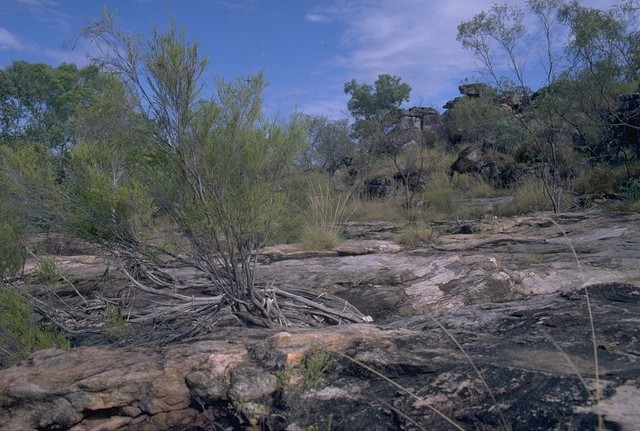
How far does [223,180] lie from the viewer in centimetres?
555

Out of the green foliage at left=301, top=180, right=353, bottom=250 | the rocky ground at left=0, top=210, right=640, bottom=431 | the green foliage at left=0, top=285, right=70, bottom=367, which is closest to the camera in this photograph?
the rocky ground at left=0, top=210, right=640, bottom=431

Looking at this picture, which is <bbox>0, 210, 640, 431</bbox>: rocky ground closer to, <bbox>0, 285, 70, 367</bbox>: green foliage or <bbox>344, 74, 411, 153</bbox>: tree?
<bbox>0, 285, 70, 367</bbox>: green foliage

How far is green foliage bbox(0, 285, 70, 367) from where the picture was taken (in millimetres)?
5363

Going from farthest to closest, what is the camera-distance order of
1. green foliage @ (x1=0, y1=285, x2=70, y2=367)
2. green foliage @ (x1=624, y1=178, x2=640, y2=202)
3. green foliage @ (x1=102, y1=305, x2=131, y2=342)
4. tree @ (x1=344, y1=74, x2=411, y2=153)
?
tree @ (x1=344, y1=74, x2=411, y2=153)
green foliage @ (x1=624, y1=178, x2=640, y2=202)
green foliage @ (x1=102, y1=305, x2=131, y2=342)
green foliage @ (x1=0, y1=285, x2=70, y2=367)

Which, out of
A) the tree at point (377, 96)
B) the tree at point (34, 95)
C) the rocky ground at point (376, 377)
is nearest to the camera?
the rocky ground at point (376, 377)

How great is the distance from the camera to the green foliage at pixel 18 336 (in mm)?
5363

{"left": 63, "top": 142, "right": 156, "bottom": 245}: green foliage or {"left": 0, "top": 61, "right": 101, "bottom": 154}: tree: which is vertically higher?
{"left": 0, "top": 61, "right": 101, "bottom": 154}: tree

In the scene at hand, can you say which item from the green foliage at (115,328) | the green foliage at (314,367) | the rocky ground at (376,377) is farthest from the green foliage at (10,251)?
the green foliage at (314,367)

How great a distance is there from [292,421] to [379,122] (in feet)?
78.3

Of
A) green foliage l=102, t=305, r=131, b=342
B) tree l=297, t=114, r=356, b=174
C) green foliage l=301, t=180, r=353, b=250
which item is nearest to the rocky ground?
green foliage l=102, t=305, r=131, b=342

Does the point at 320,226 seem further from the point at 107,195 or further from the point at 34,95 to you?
the point at 34,95

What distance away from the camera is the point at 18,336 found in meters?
5.43

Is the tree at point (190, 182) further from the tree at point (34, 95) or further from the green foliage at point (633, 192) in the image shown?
the tree at point (34, 95)

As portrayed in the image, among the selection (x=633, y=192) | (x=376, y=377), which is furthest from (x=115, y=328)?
(x=633, y=192)
